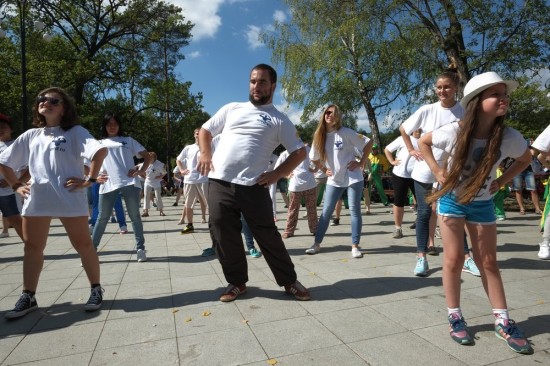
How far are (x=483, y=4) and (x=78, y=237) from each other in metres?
12.5

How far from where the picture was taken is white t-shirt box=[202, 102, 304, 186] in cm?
331

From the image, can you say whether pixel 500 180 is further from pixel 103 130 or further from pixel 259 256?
pixel 103 130

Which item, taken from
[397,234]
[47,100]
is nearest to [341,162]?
[397,234]

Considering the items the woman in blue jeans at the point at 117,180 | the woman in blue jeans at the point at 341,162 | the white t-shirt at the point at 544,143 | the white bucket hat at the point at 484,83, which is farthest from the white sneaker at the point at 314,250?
the white bucket hat at the point at 484,83

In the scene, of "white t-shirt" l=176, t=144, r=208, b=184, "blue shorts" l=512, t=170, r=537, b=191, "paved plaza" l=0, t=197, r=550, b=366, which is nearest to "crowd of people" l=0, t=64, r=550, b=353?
"paved plaza" l=0, t=197, r=550, b=366

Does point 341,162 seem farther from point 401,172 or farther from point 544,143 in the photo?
point 544,143

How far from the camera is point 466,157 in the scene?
253cm

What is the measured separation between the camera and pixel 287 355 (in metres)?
2.40

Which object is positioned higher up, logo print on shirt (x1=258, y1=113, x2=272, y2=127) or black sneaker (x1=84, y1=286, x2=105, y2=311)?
logo print on shirt (x1=258, y1=113, x2=272, y2=127)

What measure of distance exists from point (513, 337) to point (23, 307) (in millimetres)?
3866

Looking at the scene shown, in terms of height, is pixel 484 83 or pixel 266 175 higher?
pixel 484 83

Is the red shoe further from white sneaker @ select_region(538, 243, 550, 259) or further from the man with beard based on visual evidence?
white sneaker @ select_region(538, 243, 550, 259)

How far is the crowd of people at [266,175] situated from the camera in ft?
8.33

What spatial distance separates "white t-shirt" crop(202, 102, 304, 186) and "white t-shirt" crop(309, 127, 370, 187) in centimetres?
193
